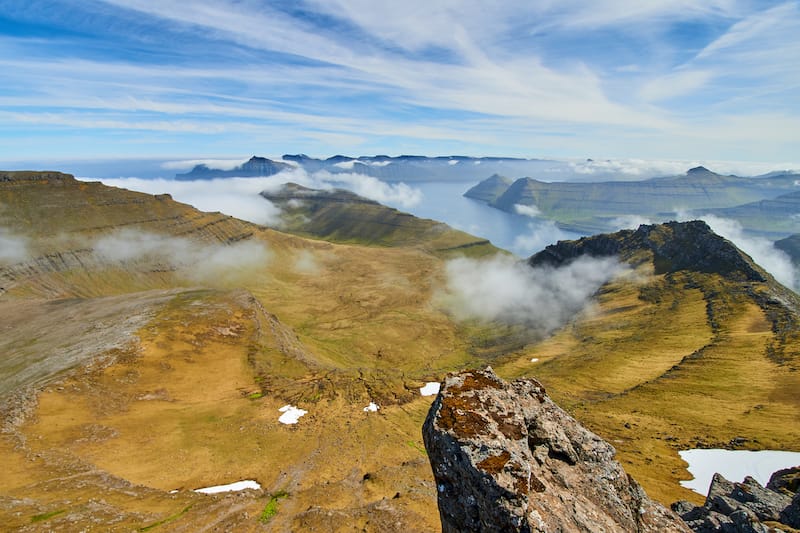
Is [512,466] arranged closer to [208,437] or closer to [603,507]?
[603,507]

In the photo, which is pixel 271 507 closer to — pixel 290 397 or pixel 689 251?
pixel 290 397

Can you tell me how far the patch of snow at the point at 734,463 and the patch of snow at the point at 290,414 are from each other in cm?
4615

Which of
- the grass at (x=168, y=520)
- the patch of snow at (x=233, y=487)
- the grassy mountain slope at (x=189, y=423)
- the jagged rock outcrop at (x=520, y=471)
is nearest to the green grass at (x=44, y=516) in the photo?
the grassy mountain slope at (x=189, y=423)

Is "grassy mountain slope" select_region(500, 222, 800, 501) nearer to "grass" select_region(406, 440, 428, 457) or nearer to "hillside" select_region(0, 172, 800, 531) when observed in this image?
"hillside" select_region(0, 172, 800, 531)

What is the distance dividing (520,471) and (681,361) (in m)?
94.2

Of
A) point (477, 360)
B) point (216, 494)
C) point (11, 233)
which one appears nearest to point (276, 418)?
point (216, 494)

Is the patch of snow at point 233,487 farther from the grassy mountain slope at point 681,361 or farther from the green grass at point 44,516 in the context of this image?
the grassy mountain slope at point 681,361

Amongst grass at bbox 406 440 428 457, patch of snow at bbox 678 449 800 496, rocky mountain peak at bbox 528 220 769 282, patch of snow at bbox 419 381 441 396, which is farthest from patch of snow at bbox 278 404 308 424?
rocky mountain peak at bbox 528 220 769 282

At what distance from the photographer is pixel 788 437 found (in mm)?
46844

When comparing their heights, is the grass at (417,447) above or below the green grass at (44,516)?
below

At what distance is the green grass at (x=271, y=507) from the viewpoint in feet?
103

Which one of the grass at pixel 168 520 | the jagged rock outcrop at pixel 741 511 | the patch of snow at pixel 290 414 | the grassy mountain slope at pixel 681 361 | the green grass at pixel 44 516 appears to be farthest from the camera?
the patch of snow at pixel 290 414

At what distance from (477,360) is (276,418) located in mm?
97500

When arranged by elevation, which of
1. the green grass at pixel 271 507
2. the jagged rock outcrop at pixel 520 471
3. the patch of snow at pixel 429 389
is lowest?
the patch of snow at pixel 429 389
